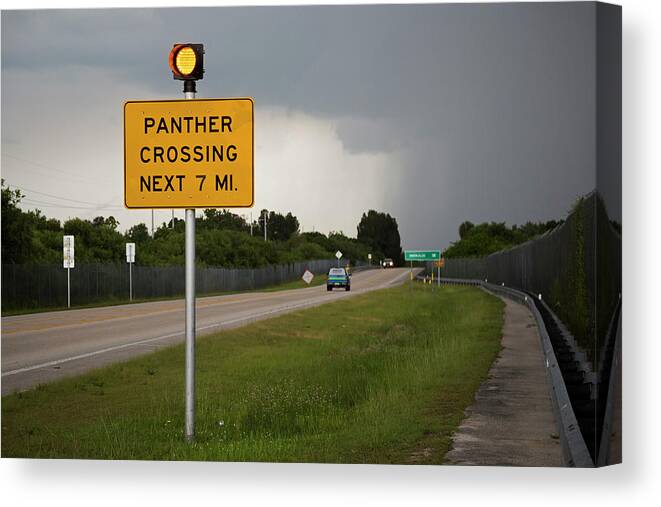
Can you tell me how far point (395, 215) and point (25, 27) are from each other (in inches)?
183

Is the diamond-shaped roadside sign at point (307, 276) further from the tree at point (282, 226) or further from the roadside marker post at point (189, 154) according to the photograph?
the roadside marker post at point (189, 154)

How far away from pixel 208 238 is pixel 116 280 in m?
7.46

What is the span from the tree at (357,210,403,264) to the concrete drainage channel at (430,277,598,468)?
84 cm

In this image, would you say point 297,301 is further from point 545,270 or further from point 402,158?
point 402,158

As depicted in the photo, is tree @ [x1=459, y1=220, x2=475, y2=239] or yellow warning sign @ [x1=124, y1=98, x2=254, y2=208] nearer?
yellow warning sign @ [x1=124, y1=98, x2=254, y2=208]

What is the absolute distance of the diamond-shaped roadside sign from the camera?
1403 cm

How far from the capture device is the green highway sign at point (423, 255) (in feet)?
40.9

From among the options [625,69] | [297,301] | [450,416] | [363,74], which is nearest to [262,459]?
[450,416]

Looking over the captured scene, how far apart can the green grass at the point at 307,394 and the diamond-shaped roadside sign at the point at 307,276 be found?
3.30 ft

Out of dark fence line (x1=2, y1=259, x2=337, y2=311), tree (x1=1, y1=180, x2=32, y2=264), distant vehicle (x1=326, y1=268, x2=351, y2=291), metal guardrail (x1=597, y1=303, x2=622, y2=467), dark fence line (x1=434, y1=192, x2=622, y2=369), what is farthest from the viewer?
dark fence line (x1=2, y1=259, x2=337, y2=311)

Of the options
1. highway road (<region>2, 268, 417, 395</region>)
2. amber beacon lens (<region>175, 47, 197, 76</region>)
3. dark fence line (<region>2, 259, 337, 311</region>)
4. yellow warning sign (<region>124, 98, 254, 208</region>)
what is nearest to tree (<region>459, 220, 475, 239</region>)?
highway road (<region>2, 268, 417, 395</region>)

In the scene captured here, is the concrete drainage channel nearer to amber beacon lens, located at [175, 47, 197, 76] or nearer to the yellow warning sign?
the yellow warning sign

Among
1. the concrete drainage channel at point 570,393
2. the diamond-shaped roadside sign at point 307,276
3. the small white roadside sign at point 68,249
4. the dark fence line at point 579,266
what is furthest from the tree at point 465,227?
the small white roadside sign at point 68,249

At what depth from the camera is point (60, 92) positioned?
464 inches
